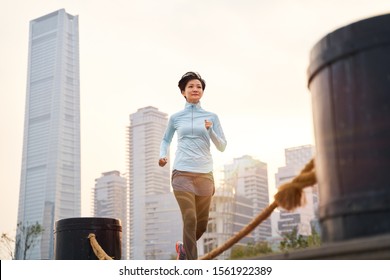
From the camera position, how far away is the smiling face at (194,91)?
13.4 feet

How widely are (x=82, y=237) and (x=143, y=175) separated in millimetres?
153939

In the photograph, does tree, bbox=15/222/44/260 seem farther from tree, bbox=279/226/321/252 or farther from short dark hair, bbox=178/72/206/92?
short dark hair, bbox=178/72/206/92

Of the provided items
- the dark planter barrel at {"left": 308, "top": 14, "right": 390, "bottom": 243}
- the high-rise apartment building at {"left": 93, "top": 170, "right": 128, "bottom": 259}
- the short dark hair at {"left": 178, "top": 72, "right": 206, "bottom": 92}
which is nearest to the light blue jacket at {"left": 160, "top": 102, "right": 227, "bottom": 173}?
the short dark hair at {"left": 178, "top": 72, "right": 206, "bottom": 92}

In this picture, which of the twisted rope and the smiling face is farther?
the smiling face

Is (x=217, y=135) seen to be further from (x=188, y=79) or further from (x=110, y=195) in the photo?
(x=110, y=195)

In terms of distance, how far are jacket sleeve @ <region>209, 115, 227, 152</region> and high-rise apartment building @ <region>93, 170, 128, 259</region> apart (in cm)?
16634

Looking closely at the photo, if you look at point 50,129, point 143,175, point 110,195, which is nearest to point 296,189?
point 143,175

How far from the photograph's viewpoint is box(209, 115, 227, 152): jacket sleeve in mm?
4109

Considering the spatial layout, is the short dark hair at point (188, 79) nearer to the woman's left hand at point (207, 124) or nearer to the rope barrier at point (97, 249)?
the woman's left hand at point (207, 124)

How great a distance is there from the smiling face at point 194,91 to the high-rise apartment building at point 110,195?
166 meters

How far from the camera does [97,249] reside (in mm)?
4273

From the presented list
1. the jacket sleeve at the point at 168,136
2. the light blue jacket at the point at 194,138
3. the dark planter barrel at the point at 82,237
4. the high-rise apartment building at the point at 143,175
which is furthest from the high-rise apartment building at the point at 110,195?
the light blue jacket at the point at 194,138

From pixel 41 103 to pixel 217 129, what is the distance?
163m

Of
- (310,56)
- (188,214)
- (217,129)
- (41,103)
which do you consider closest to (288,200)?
(310,56)
